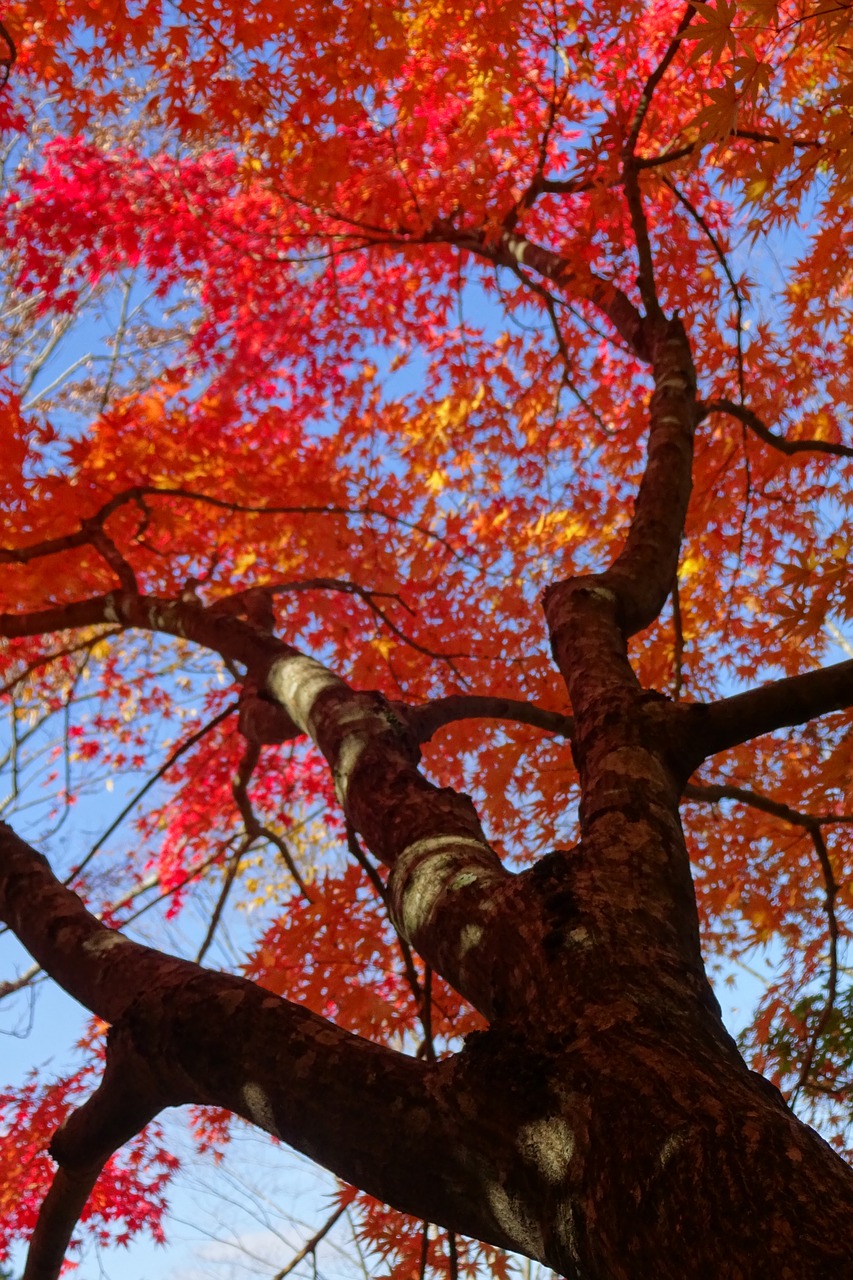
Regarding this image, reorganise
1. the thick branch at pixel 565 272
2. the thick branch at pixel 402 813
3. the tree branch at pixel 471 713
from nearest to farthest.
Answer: the thick branch at pixel 402 813 < the tree branch at pixel 471 713 < the thick branch at pixel 565 272

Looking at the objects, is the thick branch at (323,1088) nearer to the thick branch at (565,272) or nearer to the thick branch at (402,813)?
the thick branch at (402,813)

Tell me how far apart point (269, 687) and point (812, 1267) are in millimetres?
2662

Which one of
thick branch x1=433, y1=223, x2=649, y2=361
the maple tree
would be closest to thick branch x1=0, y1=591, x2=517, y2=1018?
the maple tree

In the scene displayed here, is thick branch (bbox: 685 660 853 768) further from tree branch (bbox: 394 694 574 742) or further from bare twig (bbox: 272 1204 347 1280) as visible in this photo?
bare twig (bbox: 272 1204 347 1280)

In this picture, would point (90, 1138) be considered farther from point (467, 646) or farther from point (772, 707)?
point (467, 646)

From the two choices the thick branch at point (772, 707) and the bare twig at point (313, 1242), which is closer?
the thick branch at point (772, 707)

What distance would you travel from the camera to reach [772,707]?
1.99 metres

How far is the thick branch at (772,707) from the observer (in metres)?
1.97

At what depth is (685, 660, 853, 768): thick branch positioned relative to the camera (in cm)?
197

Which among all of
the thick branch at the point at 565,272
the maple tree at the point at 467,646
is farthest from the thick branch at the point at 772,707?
the thick branch at the point at 565,272

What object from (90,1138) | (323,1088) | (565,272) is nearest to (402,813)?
(323,1088)

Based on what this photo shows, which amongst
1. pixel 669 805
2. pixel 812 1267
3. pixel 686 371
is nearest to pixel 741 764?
pixel 686 371

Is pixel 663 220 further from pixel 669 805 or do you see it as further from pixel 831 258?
pixel 669 805

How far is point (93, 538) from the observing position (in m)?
4.01
